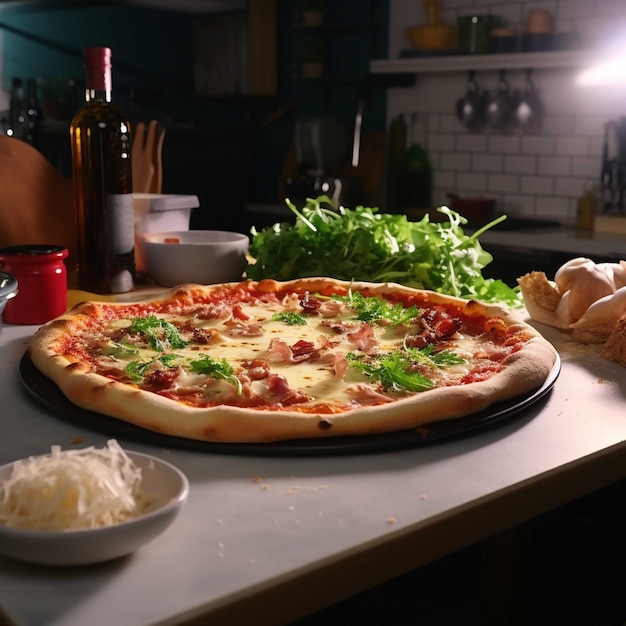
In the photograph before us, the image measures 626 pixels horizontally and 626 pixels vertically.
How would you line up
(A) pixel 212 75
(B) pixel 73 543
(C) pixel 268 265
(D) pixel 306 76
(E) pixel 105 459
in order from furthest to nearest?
1. (A) pixel 212 75
2. (D) pixel 306 76
3. (C) pixel 268 265
4. (E) pixel 105 459
5. (B) pixel 73 543

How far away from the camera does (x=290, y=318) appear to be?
5.96 feet

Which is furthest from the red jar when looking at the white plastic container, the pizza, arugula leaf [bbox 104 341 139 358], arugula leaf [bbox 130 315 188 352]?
the white plastic container

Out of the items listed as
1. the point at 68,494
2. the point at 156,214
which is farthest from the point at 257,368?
the point at 156,214

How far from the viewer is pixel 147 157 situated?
2492 mm

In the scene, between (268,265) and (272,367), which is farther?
(268,265)

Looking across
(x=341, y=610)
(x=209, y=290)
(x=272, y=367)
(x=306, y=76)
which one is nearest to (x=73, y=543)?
(x=272, y=367)

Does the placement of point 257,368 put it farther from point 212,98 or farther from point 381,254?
point 212,98

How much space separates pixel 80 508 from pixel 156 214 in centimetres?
159

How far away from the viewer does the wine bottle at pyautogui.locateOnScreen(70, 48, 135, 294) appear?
77.9 inches

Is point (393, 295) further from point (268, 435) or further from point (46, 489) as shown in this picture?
point (46, 489)

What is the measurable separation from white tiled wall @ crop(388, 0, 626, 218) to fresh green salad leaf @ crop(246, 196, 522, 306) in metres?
2.20

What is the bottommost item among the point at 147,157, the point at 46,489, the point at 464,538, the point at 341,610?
the point at 341,610

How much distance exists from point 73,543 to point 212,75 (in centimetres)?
518

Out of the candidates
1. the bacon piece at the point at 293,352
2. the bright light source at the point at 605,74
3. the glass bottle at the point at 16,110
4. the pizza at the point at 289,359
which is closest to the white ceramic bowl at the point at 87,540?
the pizza at the point at 289,359
